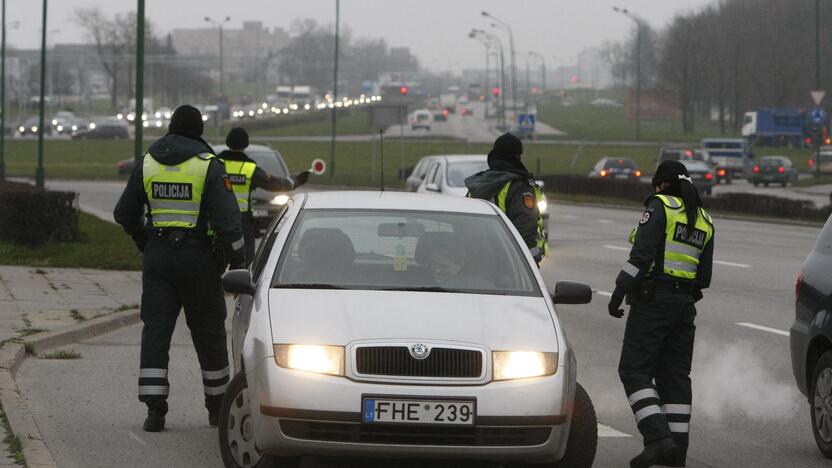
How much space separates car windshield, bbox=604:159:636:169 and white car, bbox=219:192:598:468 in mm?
52981

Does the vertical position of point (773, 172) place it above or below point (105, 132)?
below

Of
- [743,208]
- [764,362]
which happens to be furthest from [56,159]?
[764,362]

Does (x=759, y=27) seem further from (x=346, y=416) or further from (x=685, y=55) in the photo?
(x=346, y=416)

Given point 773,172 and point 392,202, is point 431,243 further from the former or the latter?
point 773,172

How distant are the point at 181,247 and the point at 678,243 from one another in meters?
2.69

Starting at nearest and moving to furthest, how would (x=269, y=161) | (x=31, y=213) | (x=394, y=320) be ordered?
(x=394, y=320) → (x=31, y=213) → (x=269, y=161)

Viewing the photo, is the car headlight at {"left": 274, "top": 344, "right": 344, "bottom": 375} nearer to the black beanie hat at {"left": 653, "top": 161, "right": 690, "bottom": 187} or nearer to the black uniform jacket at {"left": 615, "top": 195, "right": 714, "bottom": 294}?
the black uniform jacket at {"left": 615, "top": 195, "right": 714, "bottom": 294}

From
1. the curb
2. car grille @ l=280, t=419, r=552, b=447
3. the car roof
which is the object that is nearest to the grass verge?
the curb

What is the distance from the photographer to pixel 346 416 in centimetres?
665

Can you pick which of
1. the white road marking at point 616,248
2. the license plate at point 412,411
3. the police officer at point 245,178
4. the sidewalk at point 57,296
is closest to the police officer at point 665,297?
the license plate at point 412,411

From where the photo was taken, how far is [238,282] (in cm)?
761

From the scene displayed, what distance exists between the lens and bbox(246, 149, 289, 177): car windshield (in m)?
26.3

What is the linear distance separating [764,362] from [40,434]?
6.21 meters

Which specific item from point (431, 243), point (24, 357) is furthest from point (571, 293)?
point (24, 357)
